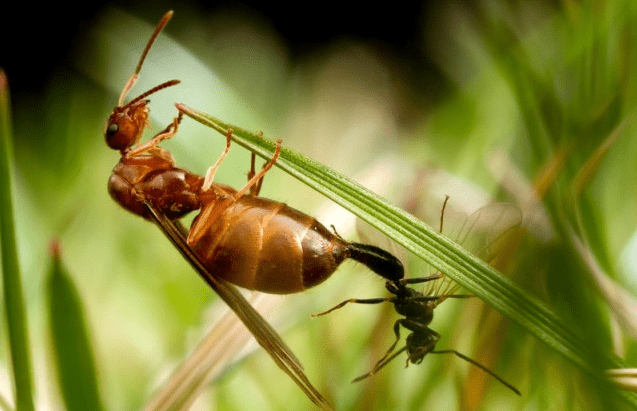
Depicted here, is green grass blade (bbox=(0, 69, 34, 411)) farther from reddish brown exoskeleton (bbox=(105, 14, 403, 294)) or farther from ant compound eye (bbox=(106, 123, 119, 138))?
ant compound eye (bbox=(106, 123, 119, 138))

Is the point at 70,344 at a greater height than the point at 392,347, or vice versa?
the point at 392,347

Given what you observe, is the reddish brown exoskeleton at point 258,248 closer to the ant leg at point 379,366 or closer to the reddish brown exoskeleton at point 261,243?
the reddish brown exoskeleton at point 261,243

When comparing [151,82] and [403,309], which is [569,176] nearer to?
[403,309]

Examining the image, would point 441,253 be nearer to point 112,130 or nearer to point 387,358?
point 387,358

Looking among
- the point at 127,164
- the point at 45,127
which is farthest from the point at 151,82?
the point at 127,164

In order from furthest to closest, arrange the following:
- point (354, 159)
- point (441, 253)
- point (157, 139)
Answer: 1. point (354, 159)
2. point (157, 139)
3. point (441, 253)

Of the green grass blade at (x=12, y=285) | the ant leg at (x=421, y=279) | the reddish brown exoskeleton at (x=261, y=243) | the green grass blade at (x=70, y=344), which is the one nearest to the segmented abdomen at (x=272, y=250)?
the reddish brown exoskeleton at (x=261, y=243)

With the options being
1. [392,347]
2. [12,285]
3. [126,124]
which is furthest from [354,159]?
[12,285]
